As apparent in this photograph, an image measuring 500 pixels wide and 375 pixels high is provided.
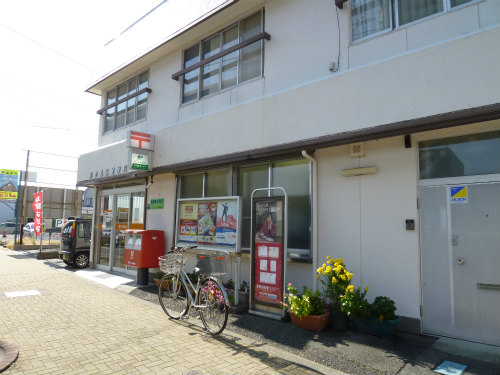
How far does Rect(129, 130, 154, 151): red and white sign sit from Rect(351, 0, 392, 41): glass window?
20.0 feet

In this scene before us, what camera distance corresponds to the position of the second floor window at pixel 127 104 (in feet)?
36.6

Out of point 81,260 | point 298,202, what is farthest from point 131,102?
Result: point 298,202

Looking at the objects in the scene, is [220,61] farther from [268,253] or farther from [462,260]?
[462,260]

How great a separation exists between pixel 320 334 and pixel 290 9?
6346 millimetres

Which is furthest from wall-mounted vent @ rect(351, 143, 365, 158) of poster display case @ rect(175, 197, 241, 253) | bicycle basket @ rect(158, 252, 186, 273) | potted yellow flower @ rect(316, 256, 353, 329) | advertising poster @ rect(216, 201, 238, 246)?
bicycle basket @ rect(158, 252, 186, 273)

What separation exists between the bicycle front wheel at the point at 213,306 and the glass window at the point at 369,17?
5060 millimetres

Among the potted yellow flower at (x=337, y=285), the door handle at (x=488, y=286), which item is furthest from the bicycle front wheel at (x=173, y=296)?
the door handle at (x=488, y=286)

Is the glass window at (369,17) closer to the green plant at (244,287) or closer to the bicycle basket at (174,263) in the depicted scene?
the bicycle basket at (174,263)

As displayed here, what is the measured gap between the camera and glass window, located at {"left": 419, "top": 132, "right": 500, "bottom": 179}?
471 centimetres

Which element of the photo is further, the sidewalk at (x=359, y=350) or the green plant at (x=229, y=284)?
the green plant at (x=229, y=284)

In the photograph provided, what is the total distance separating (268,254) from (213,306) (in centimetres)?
143

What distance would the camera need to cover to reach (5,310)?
654 centimetres

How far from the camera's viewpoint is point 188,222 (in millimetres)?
8109

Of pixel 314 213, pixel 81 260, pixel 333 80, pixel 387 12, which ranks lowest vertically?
pixel 81 260
